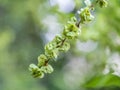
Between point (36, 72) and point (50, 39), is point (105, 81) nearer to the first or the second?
point (36, 72)

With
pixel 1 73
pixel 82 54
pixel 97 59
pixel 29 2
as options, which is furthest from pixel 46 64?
pixel 29 2

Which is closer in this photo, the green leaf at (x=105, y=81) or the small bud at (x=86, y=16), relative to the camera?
the small bud at (x=86, y=16)

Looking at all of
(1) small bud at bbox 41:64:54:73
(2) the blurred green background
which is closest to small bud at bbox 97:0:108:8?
(1) small bud at bbox 41:64:54:73

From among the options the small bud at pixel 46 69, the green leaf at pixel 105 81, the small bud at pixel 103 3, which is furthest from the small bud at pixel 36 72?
the green leaf at pixel 105 81

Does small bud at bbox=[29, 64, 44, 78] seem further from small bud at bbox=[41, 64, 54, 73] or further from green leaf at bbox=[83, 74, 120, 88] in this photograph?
green leaf at bbox=[83, 74, 120, 88]

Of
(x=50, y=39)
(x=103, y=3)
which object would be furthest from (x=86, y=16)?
(x=50, y=39)

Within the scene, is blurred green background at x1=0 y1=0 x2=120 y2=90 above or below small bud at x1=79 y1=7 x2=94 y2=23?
above

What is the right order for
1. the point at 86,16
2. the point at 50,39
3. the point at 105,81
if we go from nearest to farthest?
the point at 86,16 < the point at 105,81 < the point at 50,39

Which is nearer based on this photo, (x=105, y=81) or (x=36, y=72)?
(x=36, y=72)

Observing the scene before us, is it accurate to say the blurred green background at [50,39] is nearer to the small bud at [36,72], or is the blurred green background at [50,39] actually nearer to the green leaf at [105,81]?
the green leaf at [105,81]

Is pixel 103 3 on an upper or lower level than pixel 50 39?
lower
